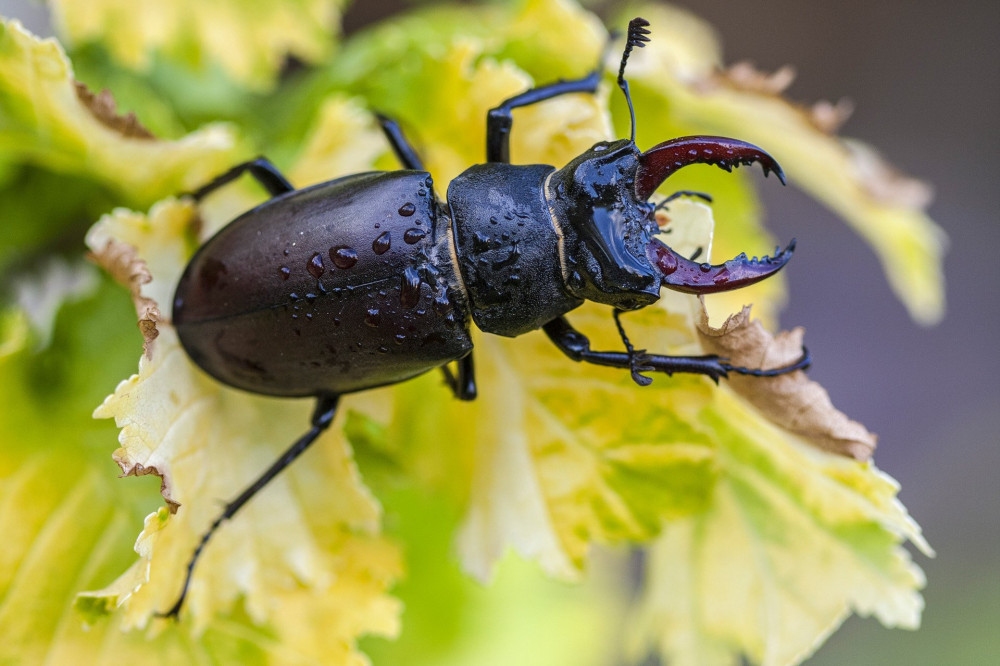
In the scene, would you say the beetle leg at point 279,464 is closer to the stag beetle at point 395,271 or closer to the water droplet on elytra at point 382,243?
the stag beetle at point 395,271

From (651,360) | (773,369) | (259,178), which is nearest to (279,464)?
(259,178)

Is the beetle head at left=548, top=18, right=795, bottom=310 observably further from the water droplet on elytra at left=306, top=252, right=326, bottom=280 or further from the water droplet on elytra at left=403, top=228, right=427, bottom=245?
the water droplet on elytra at left=306, top=252, right=326, bottom=280

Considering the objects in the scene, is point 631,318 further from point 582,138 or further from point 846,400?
point 846,400

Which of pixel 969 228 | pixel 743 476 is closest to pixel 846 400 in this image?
pixel 969 228

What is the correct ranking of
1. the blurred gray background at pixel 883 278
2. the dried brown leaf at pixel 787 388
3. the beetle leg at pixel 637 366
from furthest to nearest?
the blurred gray background at pixel 883 278 → the beetle leg at pixel 637 366 → the dried brown leaf at pixel 787 388

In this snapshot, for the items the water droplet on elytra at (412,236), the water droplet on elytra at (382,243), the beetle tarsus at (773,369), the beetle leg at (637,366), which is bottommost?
the beetle leg at (637,366)

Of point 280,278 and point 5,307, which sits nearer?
point 280,278

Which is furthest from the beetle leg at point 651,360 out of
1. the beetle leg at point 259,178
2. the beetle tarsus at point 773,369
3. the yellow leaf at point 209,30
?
the yellow leaf at point 209,30
